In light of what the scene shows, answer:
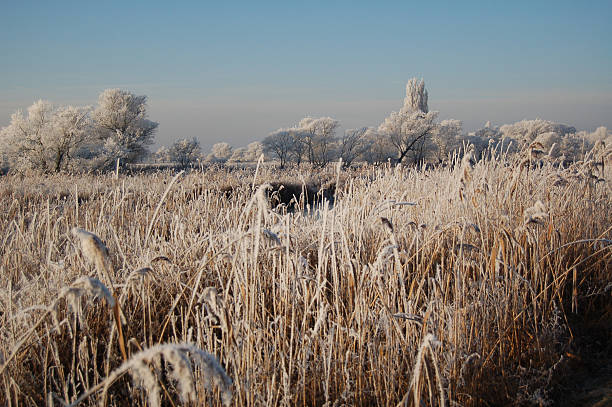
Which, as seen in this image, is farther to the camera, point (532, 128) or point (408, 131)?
point (532, 128)

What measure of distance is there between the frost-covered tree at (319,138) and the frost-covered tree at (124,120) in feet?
40.3

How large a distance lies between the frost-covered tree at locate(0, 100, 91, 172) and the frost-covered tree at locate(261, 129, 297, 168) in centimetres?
1573

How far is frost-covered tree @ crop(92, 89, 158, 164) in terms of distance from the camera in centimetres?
2903

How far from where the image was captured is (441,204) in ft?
12.0

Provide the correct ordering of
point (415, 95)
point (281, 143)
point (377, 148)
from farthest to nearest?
point (415, 95), point (377, 148), point (281, 143)

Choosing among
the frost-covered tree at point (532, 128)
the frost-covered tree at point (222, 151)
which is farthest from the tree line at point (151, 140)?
the frost-covered tree at point (222, 151)

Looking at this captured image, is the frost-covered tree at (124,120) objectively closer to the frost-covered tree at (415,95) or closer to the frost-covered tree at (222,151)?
the frost-covered tree at (222,151)

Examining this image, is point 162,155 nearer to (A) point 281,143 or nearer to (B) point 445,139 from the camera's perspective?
(A) point 281,143

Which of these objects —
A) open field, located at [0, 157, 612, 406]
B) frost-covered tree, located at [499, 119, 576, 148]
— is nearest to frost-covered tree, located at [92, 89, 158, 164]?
open field, located at [0, 157, 612, 406]

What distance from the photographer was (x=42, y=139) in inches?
803

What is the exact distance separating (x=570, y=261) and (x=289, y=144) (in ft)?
105

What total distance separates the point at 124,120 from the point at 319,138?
15486mm

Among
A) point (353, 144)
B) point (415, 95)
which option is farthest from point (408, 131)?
point (415, 95)

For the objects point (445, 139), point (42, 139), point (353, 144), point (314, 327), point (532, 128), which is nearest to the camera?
point (314, 327)
